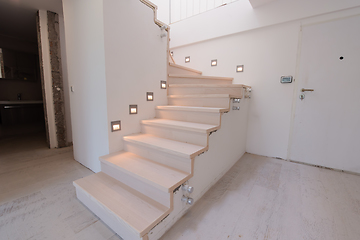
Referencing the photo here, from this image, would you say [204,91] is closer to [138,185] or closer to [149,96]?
[149,96]

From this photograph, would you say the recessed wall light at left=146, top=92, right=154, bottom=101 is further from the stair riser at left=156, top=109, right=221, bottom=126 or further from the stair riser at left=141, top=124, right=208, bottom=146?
the stair riser at left=141, top=124, right=208, bottom=146

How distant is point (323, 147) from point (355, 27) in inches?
59.0

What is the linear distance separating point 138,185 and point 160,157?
0.98ft

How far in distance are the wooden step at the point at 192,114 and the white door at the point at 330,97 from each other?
1.41 metres

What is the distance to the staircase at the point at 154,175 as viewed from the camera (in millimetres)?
1000

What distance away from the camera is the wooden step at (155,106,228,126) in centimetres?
160

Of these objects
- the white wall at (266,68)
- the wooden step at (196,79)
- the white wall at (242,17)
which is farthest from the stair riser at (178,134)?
the white wall at (242,17)

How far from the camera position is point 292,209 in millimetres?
1284

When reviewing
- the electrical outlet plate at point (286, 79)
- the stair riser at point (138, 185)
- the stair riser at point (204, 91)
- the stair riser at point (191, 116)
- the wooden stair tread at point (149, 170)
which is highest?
the electrical outlet plate at point (286, 79)

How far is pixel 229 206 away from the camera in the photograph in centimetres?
131

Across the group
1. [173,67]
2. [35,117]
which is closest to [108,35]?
[173,67]

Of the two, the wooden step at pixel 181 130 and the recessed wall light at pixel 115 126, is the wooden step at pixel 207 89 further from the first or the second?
the recessed wall light at pixel 115 126

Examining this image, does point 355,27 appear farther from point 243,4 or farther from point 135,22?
point 135,22

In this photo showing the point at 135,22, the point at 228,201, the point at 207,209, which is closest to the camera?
the point at 207,209
